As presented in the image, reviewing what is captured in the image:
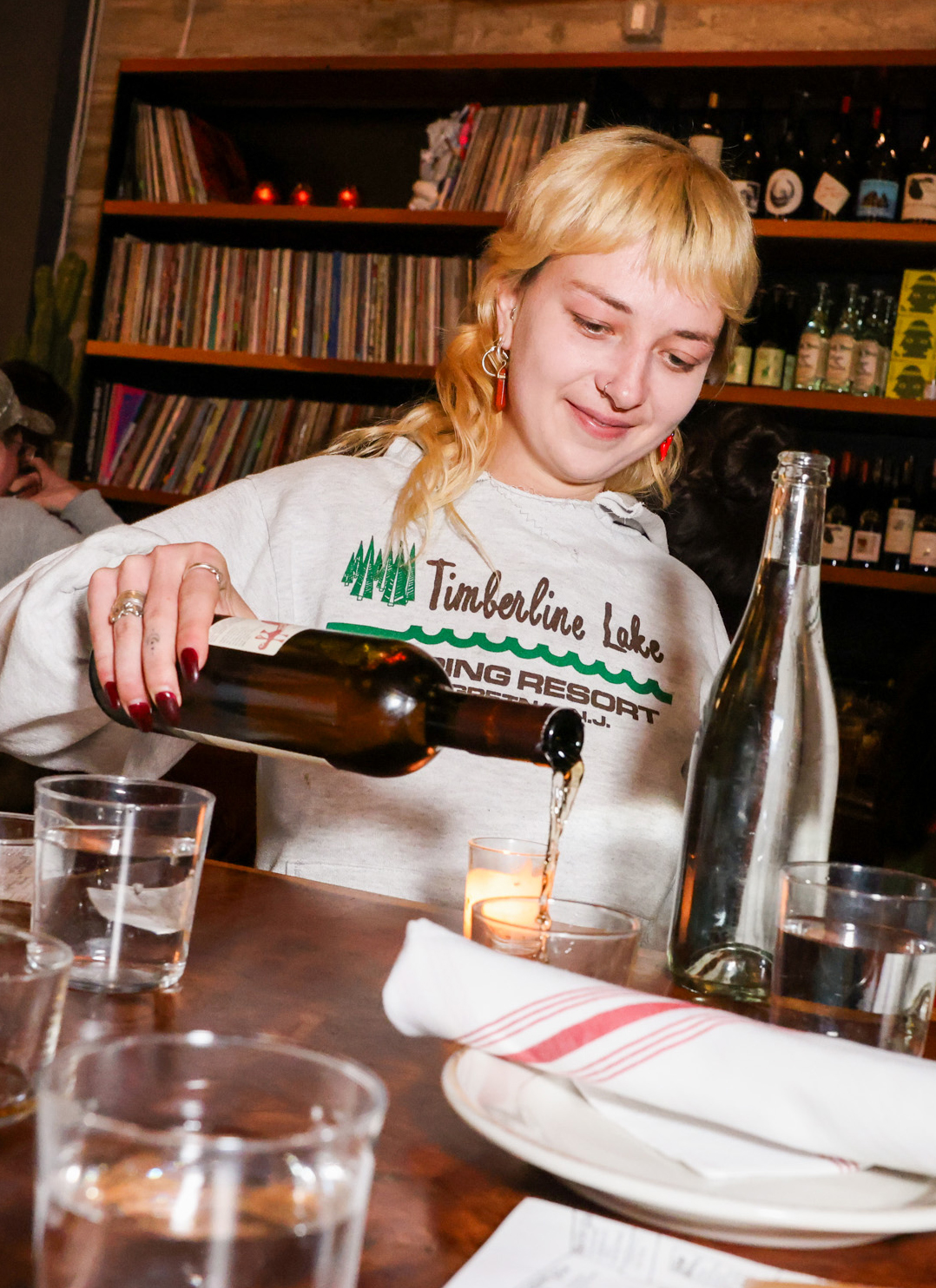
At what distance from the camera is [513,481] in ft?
4.74

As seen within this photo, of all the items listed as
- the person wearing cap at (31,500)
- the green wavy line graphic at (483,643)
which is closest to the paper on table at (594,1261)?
the green wavy line graphic at (483,643)

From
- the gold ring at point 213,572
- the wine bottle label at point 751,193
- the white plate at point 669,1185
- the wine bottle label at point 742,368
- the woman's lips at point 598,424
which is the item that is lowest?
the white plate at point 669,1185

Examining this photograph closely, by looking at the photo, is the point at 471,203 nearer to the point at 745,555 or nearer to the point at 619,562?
the point at 745,555

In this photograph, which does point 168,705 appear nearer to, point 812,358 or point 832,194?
point 812,358

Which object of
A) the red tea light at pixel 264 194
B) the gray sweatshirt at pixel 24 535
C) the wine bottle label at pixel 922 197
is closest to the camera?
the gray sweatshirt at pixel 24 535

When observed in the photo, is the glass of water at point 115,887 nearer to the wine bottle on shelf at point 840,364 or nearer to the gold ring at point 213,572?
the gold ring at point 213,572

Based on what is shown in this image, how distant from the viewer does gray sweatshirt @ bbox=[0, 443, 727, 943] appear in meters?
1.26

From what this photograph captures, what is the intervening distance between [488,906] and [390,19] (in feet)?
11.4

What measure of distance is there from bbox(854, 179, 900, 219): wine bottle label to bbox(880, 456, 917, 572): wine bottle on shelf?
64cm

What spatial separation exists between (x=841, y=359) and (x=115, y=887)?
2.61 m

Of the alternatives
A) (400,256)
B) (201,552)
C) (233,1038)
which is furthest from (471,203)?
(233,1038)

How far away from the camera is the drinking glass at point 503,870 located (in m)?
0.71

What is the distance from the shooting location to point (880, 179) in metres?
2.90

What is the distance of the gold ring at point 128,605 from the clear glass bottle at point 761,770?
38 cm
